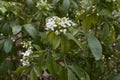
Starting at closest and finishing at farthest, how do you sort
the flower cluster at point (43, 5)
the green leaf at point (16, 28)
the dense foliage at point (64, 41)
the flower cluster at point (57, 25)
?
the flower cluster at point (57, 25) → the dense foliage at point (64, 41) → the green leaf at point (16, 28) → the flower cluster at point (43, 5)

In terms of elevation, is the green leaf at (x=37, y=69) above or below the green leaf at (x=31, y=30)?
below

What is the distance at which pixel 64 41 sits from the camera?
1339 mm

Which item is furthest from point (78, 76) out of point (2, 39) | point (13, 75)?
point (13, 75)

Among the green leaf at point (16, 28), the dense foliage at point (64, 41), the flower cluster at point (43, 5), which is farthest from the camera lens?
the flower cluster at point (43, 5)

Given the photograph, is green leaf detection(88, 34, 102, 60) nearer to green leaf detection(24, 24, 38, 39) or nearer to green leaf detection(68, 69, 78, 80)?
green leaf detection(68, 69, 78, 80)

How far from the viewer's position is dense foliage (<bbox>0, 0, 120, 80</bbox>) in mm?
1396

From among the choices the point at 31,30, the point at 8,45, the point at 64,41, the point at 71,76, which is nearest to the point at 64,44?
the point at 64,41

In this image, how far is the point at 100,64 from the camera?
1661 mm

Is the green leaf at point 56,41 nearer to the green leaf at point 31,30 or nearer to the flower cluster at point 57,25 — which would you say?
the flower cluster at point 57,25

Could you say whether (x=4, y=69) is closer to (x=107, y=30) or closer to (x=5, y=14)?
(x=5, y=14)

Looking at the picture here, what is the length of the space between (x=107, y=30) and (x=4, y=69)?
2.19 ft

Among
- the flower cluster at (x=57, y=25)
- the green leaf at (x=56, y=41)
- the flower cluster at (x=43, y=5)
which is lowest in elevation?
the green leaf at (x=56, y=41)

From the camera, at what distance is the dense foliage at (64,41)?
4.58 feet

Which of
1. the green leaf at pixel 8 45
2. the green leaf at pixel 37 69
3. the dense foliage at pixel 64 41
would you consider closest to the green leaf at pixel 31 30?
the dense foliage at pixel 64 41
